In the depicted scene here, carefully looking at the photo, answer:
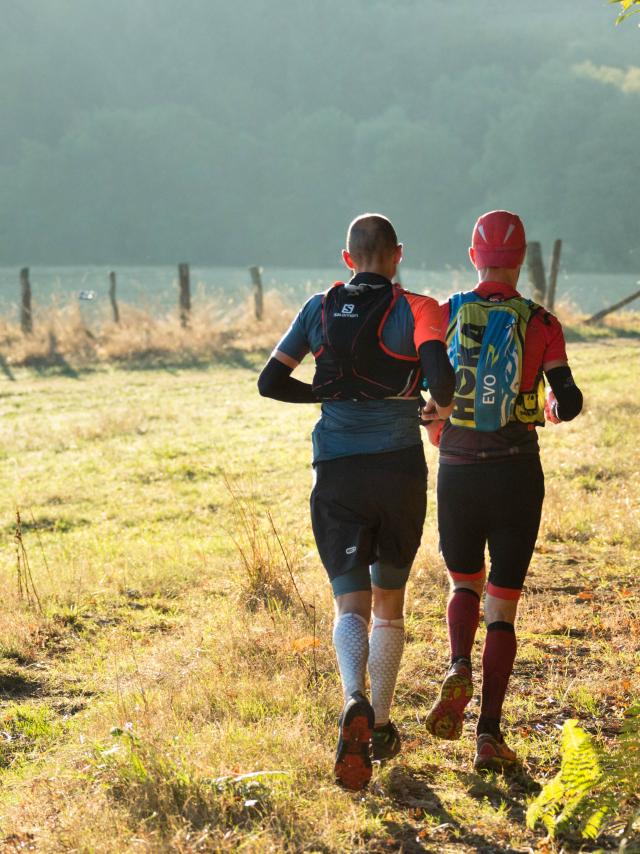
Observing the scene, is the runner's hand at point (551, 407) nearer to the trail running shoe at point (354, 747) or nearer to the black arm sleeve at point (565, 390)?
the black arm sleeve at point (565, 390)

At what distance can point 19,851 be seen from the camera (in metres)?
2.80

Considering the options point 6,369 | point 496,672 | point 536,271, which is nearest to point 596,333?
point 536,271

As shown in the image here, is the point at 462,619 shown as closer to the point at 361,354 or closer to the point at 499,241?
the point at 361,354

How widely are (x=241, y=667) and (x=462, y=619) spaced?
3.97 feet

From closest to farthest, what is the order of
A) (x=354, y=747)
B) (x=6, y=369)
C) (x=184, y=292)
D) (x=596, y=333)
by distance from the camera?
(x=354, y=747) < (x=6, y=369) < (x=596, y=333) < (x=184, y=292)

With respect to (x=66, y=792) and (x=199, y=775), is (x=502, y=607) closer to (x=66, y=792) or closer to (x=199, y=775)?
(x=199, y=775)

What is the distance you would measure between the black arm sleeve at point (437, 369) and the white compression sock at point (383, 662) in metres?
0.79

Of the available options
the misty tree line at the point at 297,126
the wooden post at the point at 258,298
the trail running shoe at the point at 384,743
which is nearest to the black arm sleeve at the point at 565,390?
the trail running shoe at the point at 384,743

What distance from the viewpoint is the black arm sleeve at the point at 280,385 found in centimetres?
342

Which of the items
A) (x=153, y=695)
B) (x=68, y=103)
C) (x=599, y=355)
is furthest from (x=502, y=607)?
(x=68, y=103)

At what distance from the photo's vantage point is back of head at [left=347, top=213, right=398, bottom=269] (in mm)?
3359

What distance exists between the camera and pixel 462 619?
11.6ft

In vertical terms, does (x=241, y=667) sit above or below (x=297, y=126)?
below

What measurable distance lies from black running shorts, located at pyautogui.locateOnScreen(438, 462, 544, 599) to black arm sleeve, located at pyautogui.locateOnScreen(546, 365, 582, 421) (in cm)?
20
